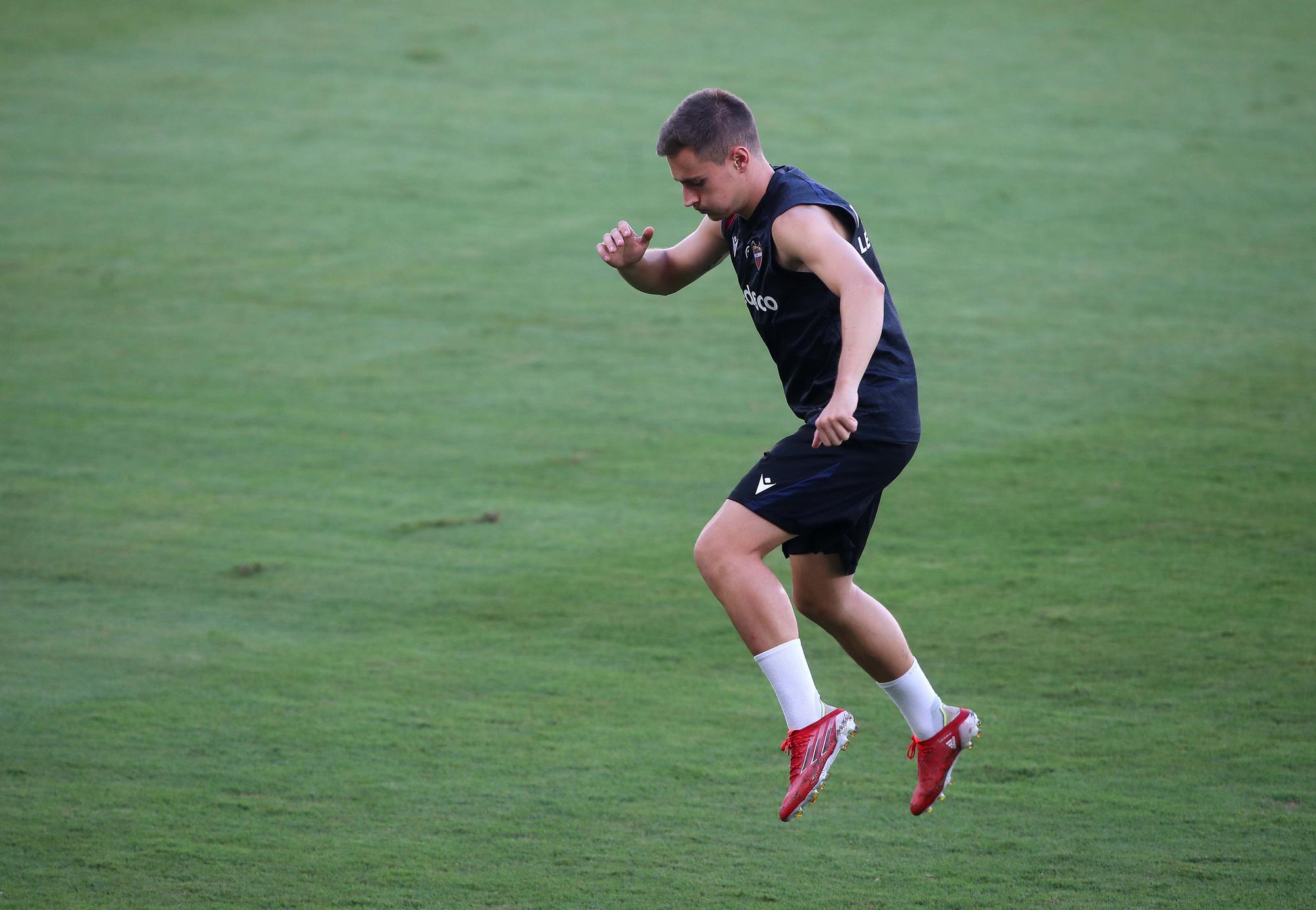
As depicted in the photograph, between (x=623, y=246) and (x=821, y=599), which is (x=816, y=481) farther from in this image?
(x=623, y=246)

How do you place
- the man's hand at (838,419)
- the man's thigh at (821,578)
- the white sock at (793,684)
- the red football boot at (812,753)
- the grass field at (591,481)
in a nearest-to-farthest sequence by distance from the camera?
the man's hand at (838,419) < the red football boot at (812,753) < the white sock at (793,684) < the man's thigh at (821,578) < the grass field at (591,481)

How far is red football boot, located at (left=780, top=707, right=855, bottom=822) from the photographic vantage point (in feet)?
12.6

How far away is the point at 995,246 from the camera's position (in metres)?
12.0

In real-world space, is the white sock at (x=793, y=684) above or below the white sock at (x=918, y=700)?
above

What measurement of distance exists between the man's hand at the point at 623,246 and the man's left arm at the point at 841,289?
0.55 metres

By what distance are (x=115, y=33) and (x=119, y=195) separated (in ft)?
18.8

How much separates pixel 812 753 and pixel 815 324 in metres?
1.20

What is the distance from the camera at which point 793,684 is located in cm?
396

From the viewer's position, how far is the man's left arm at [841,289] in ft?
12.0

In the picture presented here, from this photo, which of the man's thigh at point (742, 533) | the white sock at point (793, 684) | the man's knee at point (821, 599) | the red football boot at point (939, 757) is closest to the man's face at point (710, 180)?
the man's thigh at point (742, 533)

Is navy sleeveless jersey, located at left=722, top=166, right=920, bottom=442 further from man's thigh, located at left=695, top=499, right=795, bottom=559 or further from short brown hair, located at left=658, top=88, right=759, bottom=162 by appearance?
man's thigh, located at left=695, top=499, right=795, bottom=559

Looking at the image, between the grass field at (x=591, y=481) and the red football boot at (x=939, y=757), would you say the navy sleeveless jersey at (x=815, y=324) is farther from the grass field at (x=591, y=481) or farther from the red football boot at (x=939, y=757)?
the grass field at (x=591, y=481)

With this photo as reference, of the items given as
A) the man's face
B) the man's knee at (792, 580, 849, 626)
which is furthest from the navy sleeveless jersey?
the man's knee at (792, 580, 849, 626)

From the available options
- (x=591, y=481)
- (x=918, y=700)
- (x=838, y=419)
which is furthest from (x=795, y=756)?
(x=591, y=481)
